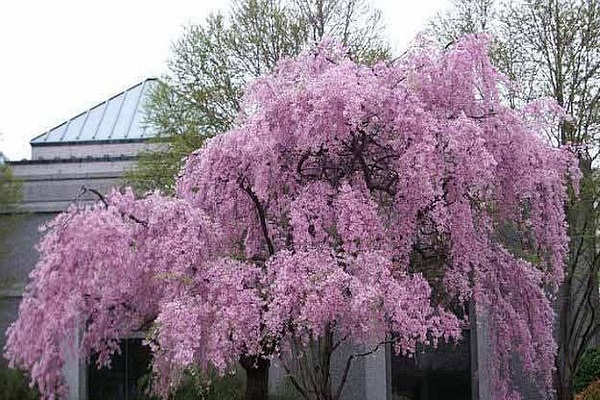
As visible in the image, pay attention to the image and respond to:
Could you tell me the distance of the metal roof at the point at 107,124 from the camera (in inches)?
823

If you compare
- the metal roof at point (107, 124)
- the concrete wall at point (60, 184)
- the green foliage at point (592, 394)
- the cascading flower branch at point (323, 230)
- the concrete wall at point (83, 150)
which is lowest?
the green foliage at point (592, 394)

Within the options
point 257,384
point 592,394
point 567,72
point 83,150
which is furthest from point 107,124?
point 592,394

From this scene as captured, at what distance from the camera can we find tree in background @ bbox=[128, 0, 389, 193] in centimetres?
1418

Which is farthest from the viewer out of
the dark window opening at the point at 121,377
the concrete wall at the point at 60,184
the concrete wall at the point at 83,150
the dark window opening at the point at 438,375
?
the concrete wall at the point at 83,150

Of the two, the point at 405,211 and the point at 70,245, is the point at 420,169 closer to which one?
the point at 405,211

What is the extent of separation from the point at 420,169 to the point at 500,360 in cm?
308

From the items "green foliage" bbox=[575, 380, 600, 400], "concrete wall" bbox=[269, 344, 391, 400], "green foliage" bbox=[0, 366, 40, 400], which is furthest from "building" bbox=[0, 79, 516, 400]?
"green foliage" bbox=[575, 380, 600, 400]

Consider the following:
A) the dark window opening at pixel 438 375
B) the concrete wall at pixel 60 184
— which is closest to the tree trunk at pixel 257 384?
the dark window opening at pixel 438 375

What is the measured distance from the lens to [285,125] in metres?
8.37

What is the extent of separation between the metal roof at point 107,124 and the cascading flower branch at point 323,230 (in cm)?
1176

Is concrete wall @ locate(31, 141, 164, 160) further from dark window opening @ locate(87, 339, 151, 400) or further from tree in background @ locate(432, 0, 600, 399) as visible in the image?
tree in background @ locate(432, 0, 600, 399)

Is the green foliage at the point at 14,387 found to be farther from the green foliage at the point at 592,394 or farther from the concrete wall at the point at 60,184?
the green foliage at the point at 592,394

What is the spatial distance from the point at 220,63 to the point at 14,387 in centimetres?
631

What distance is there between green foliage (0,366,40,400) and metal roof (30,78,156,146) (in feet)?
21.5
